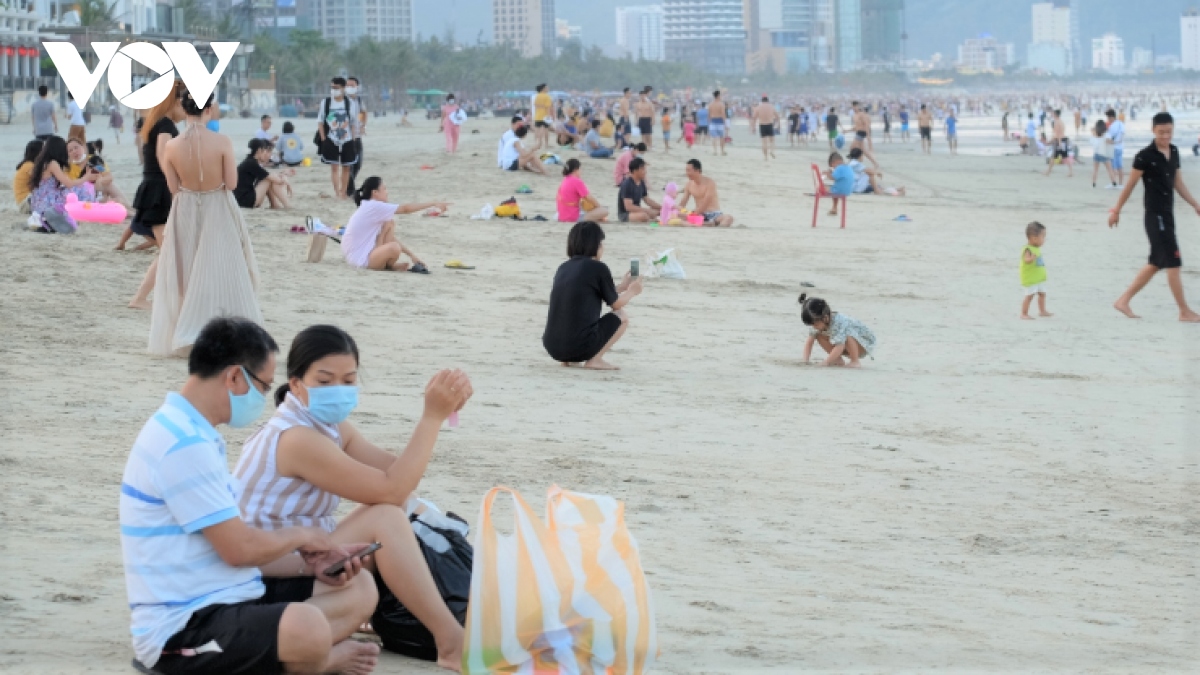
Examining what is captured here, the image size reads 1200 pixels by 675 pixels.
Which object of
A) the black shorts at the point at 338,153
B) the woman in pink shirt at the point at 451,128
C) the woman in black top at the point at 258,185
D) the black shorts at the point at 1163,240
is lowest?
the black shorts at the point at 1163,240

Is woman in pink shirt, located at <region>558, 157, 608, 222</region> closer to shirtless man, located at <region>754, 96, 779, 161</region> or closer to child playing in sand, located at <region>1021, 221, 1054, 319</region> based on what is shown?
child playing in sand, located at <region>1021, 221, 1054, 319</region>

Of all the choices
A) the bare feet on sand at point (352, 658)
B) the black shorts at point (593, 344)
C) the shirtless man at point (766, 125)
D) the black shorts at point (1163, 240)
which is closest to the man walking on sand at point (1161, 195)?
the black shorts at point (1163, 240)

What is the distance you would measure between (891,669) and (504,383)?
15.4 ft

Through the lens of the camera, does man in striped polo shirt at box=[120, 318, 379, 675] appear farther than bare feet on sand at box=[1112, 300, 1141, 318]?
No

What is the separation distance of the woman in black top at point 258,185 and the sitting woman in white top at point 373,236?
4.33 meters

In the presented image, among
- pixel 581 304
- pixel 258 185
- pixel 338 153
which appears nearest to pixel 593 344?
pixel 581 304

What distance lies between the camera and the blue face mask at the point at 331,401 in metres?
3.91

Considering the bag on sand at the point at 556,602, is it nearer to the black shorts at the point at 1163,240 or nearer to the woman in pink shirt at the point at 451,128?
the black shorts at the point at 1163,240

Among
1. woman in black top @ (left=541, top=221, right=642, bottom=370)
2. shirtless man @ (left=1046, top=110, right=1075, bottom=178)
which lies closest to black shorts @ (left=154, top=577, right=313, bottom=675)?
woman in black top @ (left=541, top=221, right=642, bottom=370)

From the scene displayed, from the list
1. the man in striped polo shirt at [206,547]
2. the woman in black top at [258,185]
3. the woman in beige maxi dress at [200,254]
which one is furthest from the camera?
the woman in black top at [258,185]

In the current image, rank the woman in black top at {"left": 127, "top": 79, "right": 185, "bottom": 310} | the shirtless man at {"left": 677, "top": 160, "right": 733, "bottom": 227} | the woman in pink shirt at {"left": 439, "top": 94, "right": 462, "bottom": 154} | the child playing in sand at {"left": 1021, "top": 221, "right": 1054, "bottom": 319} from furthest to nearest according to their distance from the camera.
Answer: the woman in pink shirt at {"left": 439, "top": 94, "right": 462, "bottom": 154}, the shirtless man at {"left": 677, "top": 160, "right": 733, "bottom": 227}, the child playing in sand at {"left": 1021, "top": 221, "right": 1054, "bottom": 319}, the woman in black top at {"left": 127, "top": 79, "right": 185, "bottom": 310}

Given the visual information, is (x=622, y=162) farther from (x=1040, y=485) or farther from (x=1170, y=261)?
(x=1040, y=485)

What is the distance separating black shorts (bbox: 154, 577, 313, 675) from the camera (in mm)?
3529

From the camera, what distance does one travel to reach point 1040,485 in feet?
21.4
